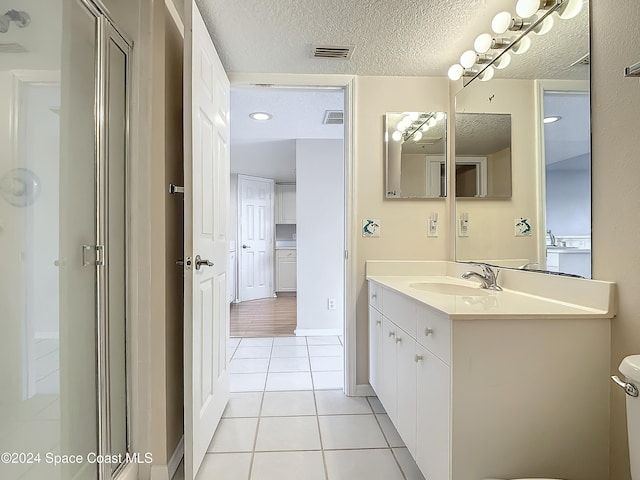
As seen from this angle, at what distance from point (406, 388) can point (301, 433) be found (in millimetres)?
697

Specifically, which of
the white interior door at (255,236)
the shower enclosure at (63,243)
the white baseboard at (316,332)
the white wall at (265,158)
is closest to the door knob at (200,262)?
the shower enclosure at (63,243)

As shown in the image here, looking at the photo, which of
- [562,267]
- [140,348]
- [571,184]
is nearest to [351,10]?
[571,184]

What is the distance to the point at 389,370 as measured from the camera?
1.85 metres

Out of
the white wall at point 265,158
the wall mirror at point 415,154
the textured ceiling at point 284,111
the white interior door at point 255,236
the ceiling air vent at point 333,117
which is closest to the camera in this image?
the wall mirror at point 415,154

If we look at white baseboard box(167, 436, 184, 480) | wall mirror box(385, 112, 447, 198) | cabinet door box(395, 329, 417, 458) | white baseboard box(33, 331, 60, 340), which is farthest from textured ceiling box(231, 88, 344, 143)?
white baseboard box(167, 436, 184, 480)

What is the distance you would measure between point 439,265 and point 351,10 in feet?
5.04

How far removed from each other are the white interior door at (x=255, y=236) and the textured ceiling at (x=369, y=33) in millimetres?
3916

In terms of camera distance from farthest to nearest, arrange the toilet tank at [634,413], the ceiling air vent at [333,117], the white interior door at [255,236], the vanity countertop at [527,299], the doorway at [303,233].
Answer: the white interior door at [255,236], the ceiling air vent at [333,117], the doorway at [303,233], the vanity countertop at [527,299], the toilet tank at [634,413]

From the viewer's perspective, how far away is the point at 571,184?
138 cm

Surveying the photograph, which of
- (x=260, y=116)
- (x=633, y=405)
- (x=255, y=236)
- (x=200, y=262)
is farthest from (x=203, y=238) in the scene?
(x=255, y=236)

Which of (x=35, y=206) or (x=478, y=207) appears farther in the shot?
(x=478, y=207)

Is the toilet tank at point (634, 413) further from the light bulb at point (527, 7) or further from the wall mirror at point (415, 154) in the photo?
the wall mirror at point (415, 154)

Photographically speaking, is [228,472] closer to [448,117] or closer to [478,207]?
[478,207]

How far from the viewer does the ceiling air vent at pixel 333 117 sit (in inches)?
121
